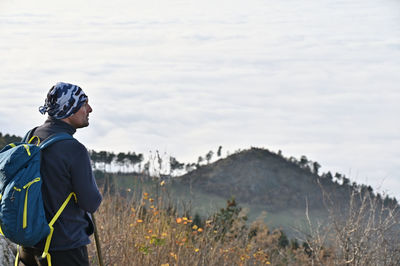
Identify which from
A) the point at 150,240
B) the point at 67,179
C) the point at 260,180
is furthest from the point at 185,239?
the point at 260,180

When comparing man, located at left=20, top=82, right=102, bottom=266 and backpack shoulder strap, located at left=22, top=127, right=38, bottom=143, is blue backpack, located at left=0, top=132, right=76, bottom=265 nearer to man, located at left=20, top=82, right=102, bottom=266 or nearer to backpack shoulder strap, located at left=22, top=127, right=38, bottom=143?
man, located at left=20, top=82, right=102, bottom=266

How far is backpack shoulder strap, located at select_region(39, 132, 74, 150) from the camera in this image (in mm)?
3553

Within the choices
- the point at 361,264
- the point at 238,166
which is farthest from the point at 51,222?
the point at 238,166

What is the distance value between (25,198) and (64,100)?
2.16ft

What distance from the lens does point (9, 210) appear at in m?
3.54

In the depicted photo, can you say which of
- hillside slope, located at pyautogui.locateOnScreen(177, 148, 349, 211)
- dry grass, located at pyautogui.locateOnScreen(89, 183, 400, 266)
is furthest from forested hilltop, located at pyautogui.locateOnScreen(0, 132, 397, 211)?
dry grass, located at pyautogui.locateOnScreen(89, 183, 400, 266)

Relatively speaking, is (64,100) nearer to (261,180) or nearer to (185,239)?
(185,239)

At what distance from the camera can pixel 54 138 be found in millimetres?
3561

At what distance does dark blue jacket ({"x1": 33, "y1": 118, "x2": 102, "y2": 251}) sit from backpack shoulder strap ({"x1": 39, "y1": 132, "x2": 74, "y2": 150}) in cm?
2

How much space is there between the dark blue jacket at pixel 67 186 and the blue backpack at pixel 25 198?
4cm

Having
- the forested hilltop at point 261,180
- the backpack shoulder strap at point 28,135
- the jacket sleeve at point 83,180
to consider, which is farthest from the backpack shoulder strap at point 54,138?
the forested hilltop at point 261,180

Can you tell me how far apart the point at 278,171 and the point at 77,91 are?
46.2 m

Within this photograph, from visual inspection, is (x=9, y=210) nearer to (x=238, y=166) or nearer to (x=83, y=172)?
→ (x=83, y=172)

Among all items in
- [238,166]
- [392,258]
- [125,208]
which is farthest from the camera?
[238,166]
